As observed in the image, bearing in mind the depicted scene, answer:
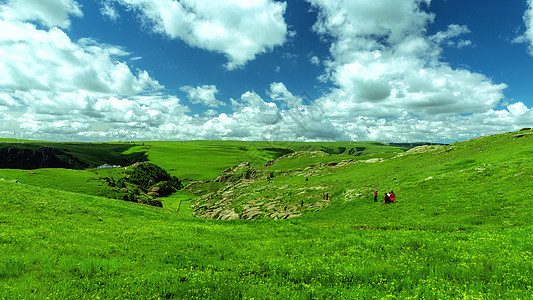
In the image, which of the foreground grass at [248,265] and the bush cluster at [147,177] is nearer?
the foreground grass at [248,265]

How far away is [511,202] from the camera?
25.5 m

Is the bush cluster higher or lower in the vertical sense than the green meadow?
lower

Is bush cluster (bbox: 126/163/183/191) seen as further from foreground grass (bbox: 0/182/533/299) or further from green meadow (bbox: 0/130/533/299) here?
foreground grass (bbox: 0/182/533/299)

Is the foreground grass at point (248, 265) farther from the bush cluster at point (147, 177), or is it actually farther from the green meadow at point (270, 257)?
the bush cluster at point (147, 177)

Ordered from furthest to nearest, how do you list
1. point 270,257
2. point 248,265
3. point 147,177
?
point 147,177, point 270,257, point 248,265

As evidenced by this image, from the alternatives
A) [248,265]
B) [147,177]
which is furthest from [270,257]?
[147,177]

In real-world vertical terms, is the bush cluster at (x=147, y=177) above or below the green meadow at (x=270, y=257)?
below

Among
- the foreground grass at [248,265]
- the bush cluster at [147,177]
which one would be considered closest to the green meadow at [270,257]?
the foreground grass at [248,265]

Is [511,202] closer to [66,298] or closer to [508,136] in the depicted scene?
[66,298]

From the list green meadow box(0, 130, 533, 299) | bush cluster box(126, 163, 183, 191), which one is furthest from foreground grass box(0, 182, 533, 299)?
bush cluster box(126, 163, 183, 191)

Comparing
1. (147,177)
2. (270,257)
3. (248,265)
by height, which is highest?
(248,265)

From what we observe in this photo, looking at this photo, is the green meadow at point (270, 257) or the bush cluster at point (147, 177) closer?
the green meadow at point (270, 257)

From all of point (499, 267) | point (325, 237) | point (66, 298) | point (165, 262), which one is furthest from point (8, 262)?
point (499, 267)

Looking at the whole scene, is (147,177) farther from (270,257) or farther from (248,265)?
(248,265)
